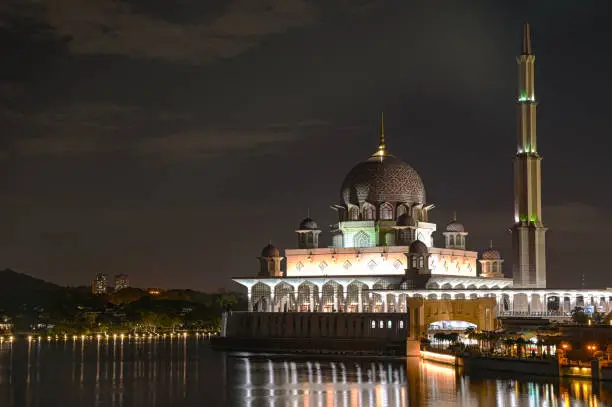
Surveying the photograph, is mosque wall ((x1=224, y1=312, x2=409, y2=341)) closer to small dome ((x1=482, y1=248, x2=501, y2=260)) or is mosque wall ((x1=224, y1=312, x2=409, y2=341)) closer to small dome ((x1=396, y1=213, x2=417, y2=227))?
small dome ((x1=396, y1=213, x2=417, y2=227))

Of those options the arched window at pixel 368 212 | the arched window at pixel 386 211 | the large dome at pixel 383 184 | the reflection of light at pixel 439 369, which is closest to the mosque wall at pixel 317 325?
the reflection of light at pixel 439 369

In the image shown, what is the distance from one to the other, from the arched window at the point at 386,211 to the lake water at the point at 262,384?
49.2ft

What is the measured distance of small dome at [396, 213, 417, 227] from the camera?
88688 mm

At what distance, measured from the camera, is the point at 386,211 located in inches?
3597

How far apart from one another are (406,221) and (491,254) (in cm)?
1043

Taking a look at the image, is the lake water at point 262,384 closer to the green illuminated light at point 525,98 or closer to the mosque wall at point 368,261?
the mosque wall at point 368,261

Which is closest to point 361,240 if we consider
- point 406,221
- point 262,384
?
point 406,221

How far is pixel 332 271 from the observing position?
90750 mm

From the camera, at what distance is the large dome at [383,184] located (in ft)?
301

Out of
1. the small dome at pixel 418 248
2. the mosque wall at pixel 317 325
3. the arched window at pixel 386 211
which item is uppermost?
the arched window at pixel 386 211

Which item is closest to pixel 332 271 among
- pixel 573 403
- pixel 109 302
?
pixel 573 403

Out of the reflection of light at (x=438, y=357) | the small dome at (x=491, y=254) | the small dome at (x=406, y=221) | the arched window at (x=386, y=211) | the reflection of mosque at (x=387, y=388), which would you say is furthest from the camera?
the small dome at (x=491, y=254)

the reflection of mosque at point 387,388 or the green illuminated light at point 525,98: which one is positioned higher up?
the green illuminated light at point 525,98

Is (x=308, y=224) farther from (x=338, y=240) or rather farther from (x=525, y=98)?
(x=525, y=98)
